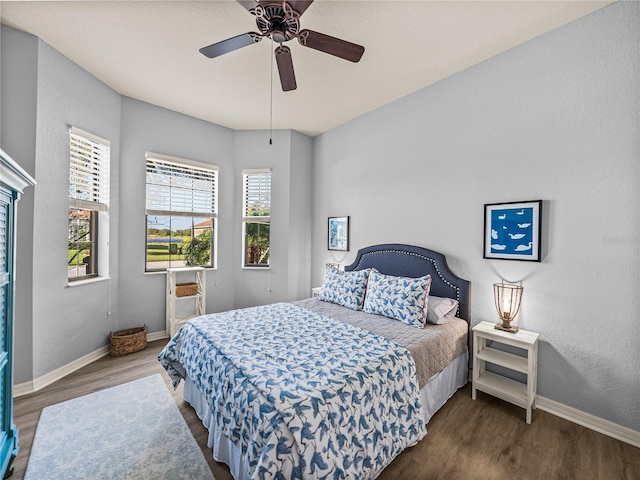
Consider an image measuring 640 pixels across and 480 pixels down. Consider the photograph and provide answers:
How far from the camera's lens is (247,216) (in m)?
4.59

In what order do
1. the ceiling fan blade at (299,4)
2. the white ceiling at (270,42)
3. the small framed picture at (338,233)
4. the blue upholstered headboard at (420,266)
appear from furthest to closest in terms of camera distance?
the small framed picture at (338,233) → the blue upholstered headboard at (420,266) → the white ceiling at (270,42) → the ceiling fan blade at (299,4)

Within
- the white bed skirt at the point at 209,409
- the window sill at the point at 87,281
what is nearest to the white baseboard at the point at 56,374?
the window sill at the point at 87,281

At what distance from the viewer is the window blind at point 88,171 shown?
2.97 m

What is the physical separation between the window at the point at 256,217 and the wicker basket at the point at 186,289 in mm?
888

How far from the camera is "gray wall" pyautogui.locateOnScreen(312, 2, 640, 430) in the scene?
6.62 ft

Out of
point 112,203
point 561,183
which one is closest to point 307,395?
point 561,183

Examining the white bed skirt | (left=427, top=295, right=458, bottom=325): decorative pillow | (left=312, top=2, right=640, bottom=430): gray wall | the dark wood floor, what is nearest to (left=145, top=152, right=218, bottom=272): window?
the dark wood floor

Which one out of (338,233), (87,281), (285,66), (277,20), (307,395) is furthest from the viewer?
(338,233)

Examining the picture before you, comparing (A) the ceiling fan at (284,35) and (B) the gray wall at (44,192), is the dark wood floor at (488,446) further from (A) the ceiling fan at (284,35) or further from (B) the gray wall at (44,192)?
→ (A) the ceiling fan at (284,35)

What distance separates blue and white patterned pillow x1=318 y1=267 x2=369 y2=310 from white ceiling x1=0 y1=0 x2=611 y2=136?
2.17m

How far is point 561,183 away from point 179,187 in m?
4.42

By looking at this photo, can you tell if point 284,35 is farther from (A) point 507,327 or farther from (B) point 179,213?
(B) point 179,213

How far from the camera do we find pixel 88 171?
316 centimetres

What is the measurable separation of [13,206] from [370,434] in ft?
8.27
